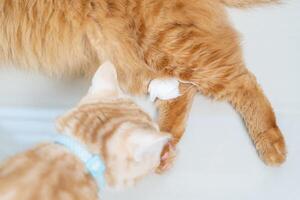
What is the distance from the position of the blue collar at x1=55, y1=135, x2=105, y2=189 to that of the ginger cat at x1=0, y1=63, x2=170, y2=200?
0.01m

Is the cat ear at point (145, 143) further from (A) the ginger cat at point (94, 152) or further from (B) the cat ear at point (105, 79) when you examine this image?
(B) the cat ear at point (105, 79)

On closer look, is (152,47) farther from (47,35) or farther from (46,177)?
(46,177)

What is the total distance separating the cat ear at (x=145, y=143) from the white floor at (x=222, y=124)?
1.79 ft

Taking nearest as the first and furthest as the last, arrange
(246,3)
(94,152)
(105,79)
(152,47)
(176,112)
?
(94,152), (105,79), (152,47), (176,112), (246,3)

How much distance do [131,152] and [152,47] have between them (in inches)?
23.3

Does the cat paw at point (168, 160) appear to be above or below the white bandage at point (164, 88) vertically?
below

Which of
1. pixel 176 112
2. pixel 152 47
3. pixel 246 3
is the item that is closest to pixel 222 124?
pixel 176 112

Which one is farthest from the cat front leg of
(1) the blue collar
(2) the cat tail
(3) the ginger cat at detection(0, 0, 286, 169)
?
(1) the blue collar

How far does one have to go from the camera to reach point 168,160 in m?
1.81

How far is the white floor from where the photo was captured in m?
1.81

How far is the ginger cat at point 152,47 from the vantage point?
5.76 feet

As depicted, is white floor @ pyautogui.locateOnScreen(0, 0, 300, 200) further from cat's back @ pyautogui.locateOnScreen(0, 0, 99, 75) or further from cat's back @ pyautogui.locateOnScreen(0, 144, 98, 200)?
cat's back @ pyautogui.locateOnScreen(0, 144, 98, 200)

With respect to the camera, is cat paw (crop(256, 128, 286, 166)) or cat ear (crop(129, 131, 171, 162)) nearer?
cat ear (crop(129, 131, 171, 162))

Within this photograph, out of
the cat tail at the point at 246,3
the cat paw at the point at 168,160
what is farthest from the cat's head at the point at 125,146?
the cat tail at the point at 246,3
